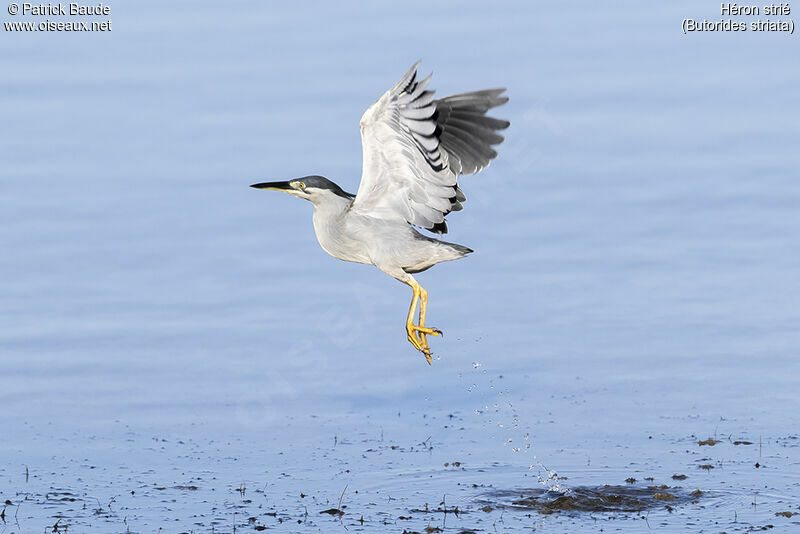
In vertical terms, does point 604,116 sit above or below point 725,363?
above

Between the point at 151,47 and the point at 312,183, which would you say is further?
the point at 151,47

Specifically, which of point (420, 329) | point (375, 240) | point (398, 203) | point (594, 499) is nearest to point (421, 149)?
point (398, 203)

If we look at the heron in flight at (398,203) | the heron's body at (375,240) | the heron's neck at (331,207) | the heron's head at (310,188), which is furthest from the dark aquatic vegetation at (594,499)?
the heron's head at (310,188)

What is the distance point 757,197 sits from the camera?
594 inches

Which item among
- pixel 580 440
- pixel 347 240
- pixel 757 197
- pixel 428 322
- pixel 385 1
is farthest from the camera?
pixel 385 1

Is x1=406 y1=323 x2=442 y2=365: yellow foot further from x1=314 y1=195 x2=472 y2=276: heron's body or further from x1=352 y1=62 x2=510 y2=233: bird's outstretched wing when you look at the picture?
x1=352 y1=62 x2=510 y2=233: bird's outstretched wing

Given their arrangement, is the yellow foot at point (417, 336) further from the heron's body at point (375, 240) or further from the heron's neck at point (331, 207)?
the heron's neck at point (331, 207)

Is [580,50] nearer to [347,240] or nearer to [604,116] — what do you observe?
[604,116]

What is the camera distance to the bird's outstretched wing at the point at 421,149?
845 cm

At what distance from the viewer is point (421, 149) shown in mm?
8711

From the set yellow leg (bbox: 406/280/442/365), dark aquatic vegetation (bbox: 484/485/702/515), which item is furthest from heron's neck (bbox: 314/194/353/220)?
dark aquatic vegetation (bbox: 484/485/702/515)

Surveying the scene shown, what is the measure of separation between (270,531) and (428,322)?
384 centimetres

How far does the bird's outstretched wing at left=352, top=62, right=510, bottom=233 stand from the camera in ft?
27.7

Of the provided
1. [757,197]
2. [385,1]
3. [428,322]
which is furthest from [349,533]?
[385,1]
